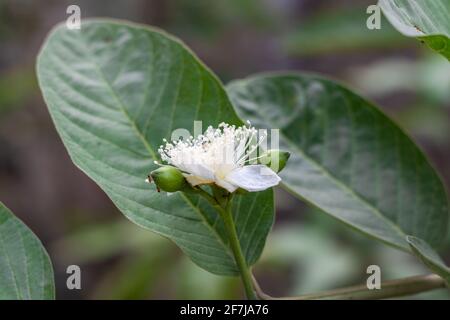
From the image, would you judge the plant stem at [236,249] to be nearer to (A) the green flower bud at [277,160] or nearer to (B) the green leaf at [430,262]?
(A) the green flower bud at [277,160]

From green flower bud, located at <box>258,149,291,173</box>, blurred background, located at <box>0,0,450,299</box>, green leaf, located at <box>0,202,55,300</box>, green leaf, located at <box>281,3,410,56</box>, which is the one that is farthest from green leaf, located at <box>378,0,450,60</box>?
green leaf, located at <box>281,3,410,56</box>

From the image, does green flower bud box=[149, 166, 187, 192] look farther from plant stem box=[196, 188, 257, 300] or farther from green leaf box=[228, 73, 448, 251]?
green leaf box=[228, 73, 448, 251]

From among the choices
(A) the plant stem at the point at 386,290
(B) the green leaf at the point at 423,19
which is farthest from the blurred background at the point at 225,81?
(B) the green leaf at the point at 423,19

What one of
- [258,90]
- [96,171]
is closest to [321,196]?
[258,90]

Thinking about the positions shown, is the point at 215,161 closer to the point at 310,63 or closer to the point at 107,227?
the point at 107,227

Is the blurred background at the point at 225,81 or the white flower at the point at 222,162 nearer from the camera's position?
the white flower at the point at 222,162
